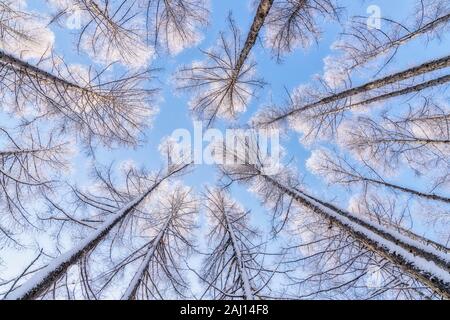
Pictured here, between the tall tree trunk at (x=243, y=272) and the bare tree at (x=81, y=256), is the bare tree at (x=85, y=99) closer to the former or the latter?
the bare tree at (x=81, y=256)

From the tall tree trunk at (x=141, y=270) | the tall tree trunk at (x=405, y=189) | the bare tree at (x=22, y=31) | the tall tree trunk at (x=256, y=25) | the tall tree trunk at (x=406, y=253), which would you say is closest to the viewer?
the tall tree trunk at (x=406, y=253)

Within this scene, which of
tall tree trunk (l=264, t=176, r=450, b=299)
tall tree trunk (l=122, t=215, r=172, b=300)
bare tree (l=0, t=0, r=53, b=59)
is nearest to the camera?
tall tree trunk (l=264, t=176, r=450, b=299)

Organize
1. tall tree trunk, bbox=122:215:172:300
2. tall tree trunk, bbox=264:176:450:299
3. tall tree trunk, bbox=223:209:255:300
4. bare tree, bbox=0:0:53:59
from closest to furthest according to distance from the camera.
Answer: tall tree trunk, bbox=264:176:450:299 < tall tree trunk, bbox=223:209:255:300 < tall tree trunk, bbox=122:215:172:300 < bare tree, bbox=0:0:53:59

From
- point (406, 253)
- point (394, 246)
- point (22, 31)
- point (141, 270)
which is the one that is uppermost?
point (22, 31)

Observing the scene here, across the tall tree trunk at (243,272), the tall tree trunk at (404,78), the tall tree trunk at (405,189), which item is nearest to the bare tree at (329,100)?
the tall tree trunk at (404,78)

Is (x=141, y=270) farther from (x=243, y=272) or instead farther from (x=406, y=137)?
(x=406, y=137)

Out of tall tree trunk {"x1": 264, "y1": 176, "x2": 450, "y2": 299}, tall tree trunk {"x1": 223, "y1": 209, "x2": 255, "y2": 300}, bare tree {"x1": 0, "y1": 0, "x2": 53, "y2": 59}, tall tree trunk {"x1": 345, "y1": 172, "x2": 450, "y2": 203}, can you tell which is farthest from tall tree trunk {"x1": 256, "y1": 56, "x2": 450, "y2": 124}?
bare tree {"x1": 0, "y1": 0, "x2": 53, "y2": 59}

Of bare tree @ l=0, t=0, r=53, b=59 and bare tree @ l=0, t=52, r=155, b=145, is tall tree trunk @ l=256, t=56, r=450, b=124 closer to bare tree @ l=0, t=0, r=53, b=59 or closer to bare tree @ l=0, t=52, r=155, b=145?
bare tree @ l=0, t=52, r=155, b=145

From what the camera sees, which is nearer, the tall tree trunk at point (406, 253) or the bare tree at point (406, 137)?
the tall tree trunk at point (406, 253)

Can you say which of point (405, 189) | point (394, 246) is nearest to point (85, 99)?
point (394, 246)

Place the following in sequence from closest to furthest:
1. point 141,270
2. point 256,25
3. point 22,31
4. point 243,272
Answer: point 243,272 < point 141,270 < point 256,25 < point 22,31

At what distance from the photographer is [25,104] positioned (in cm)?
591
